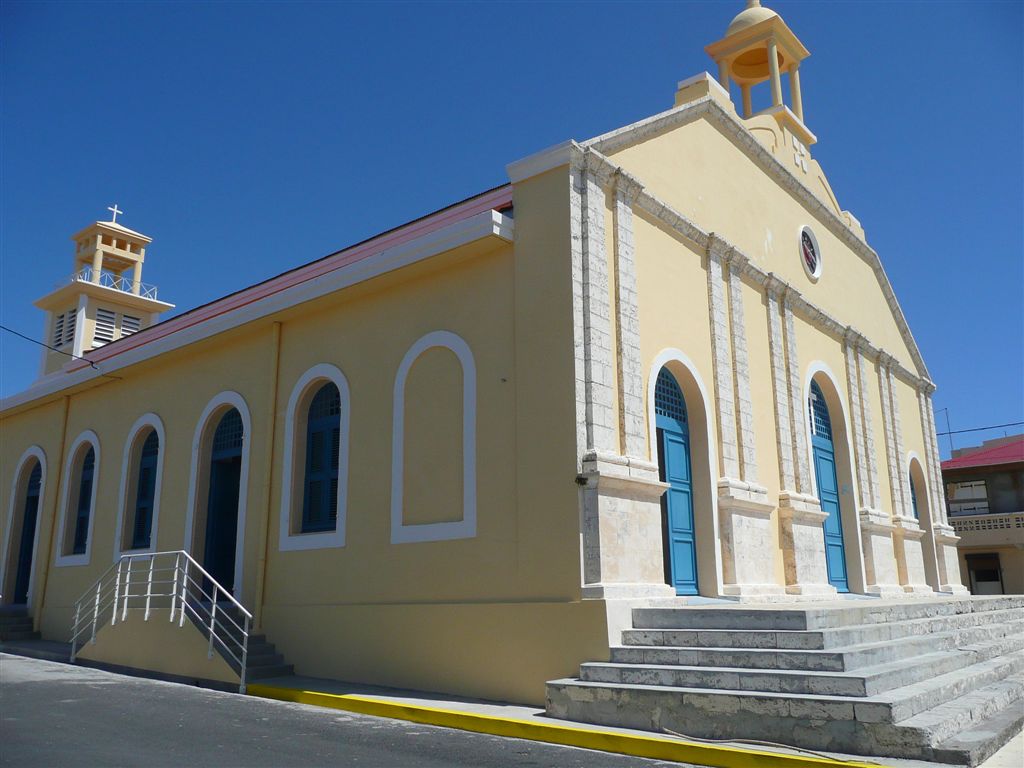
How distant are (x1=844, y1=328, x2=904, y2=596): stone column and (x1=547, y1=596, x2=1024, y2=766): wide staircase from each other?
19.7 ft

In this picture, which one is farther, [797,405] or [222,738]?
[797,405]

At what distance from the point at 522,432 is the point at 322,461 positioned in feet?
13.3

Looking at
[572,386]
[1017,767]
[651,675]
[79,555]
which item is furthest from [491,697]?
[79,555]

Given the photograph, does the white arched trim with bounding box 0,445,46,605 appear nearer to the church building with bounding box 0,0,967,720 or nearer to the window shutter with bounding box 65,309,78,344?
the church building with bounding box 0,0,967,720

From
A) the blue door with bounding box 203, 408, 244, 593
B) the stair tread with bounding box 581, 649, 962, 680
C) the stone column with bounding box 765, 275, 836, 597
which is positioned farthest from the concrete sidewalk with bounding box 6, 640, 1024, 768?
the stone column with bounding box 765, 275, 836, 597

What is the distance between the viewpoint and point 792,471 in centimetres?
1282

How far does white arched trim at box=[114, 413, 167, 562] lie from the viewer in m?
14.4

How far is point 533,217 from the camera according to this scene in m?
9.77

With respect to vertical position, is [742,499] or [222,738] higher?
[742,499]

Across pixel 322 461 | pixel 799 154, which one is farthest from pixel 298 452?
pixel 799 154

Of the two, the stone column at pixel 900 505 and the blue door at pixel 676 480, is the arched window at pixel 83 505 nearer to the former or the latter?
the blue door at pixel 676 480

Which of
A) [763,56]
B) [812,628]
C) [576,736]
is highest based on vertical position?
[763,56]

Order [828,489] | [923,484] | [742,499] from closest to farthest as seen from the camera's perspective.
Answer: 1. [742,499]
2. [828,489]
3. [923,484]

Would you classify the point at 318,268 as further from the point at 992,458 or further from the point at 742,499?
the point at 992,458
